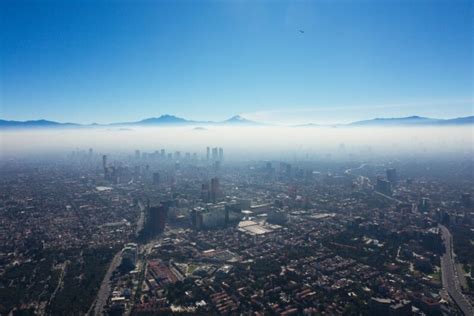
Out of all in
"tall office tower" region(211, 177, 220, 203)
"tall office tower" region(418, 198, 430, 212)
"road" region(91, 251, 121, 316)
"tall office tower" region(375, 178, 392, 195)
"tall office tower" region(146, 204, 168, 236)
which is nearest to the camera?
"road" region(91, 251, 121, 316)

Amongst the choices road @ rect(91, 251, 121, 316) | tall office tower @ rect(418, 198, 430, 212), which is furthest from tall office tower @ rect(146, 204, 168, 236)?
tall office tower @ rect(418, 198, 430, 212)

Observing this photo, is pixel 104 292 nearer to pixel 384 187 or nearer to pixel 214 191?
pixel 214 191

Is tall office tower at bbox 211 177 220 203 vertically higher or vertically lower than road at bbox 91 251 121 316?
higher

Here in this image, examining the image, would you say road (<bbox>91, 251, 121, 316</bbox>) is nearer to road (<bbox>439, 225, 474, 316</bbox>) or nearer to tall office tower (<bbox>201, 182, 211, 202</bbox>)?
tall office tower (<bbox>201, 182, 211, 202</bbox>)

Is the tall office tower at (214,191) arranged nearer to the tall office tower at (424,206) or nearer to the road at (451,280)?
the tall office tower at (424,206)

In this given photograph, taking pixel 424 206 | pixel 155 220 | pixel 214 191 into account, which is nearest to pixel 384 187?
pixel 424 206

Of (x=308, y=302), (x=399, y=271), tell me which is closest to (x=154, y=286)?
(x=308, y=302)

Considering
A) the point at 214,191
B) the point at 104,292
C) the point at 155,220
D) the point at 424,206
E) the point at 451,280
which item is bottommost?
the point at 104,292

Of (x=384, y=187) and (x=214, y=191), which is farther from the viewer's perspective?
(x=384, y=187)
